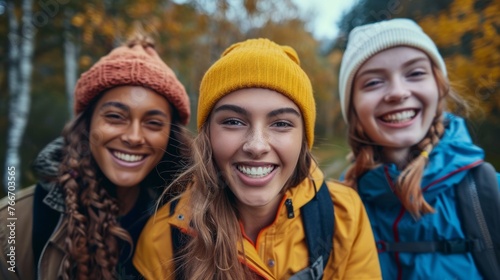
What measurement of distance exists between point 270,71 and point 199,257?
1.14 m

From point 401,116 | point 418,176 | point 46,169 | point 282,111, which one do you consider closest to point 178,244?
point 282,111

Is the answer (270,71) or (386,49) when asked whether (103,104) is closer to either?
(270,71)

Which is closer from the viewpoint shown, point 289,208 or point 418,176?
point 289,208

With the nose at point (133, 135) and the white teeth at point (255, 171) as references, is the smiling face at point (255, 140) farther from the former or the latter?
the nose at point (133, 135)

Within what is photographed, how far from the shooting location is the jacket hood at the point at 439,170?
6.98ft

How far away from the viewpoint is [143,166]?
233cm

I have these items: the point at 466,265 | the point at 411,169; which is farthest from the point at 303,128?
the point at 466,265

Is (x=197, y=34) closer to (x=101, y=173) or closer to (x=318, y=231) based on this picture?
(x=101, y=173)

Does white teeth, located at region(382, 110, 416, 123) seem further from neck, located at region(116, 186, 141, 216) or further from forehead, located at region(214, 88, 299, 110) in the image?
neck, located at region(116, 186, 141, 216)

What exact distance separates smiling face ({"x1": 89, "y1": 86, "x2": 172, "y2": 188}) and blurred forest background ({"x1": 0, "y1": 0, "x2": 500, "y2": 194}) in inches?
38.6

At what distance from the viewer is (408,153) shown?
2.40 metres

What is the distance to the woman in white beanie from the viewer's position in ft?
6.81

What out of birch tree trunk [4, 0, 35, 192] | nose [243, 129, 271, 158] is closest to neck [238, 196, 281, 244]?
nose [243, 129, 271, 158]

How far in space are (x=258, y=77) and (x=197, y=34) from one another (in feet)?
24.9
